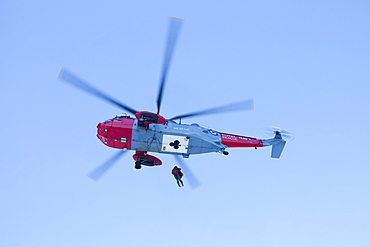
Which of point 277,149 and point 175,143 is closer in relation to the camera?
point 175,143

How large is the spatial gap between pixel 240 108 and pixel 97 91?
18.7 ft

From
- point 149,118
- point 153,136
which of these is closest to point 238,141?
point 153,136

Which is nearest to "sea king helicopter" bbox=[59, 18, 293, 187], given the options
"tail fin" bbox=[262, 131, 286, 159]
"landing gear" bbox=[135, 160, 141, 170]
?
"landing gear" bbox=[135, 160, 141, 170]

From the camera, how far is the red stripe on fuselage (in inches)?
727

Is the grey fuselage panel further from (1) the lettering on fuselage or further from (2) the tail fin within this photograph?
(2) the tail fin

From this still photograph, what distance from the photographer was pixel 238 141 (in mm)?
18734

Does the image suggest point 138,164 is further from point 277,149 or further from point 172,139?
point 277,149

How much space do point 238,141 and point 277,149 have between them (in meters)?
2.30

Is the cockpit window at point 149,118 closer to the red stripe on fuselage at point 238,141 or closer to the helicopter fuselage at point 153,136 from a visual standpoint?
the helicopter fuselage at point 153,136

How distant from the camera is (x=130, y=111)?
664 inches

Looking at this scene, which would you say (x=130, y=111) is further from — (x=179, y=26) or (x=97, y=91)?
(x=179, y=26)

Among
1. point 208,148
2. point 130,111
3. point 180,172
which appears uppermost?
point 130,111

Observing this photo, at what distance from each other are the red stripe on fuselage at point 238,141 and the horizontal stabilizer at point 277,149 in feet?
2.87

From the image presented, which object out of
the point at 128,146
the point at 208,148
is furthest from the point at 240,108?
the point at 128,146
